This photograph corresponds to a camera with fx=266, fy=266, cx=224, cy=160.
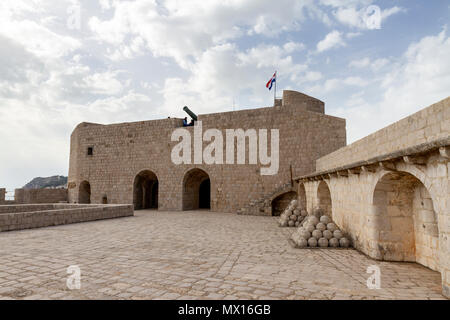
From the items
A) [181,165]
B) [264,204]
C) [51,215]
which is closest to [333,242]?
[264,204]

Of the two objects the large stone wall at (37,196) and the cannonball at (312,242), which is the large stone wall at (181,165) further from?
the cannonball at (312,242)

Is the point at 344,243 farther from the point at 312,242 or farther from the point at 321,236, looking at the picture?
the point at 312,242

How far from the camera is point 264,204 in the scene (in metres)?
15.0

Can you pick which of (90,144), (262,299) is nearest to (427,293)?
A: (262,299)

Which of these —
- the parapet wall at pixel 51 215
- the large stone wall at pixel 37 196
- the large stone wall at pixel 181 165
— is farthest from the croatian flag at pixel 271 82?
the large stone wall at pixel 37 196

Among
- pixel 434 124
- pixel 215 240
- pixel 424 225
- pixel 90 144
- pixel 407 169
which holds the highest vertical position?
pixel 90 144

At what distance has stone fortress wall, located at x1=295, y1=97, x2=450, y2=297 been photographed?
3576 millimetres

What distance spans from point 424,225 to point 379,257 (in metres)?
1.02

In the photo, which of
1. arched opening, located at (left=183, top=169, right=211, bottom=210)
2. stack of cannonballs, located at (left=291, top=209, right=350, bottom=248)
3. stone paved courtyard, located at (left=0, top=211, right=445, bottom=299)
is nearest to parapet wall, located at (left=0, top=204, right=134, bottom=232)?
stone paved courtyard, located at (left=0, top=211, right=445, bottom=299)

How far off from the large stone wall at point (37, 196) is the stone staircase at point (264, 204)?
52.6 ft

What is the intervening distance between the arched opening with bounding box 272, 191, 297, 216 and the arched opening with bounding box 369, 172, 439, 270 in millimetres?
9653

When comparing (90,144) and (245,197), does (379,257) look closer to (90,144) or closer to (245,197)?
(245,197)

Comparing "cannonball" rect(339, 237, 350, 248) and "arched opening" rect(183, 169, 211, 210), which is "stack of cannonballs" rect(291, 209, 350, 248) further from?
"arched opening" rect(183, 169, 211, 210)
